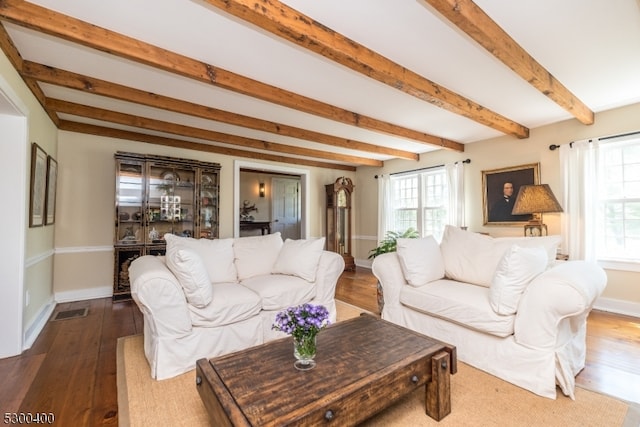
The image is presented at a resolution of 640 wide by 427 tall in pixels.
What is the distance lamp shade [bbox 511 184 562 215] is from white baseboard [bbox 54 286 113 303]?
18.0 ft

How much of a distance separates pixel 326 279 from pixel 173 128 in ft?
9.17

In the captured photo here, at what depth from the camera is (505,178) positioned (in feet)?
14.1

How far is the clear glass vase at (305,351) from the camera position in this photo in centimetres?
143

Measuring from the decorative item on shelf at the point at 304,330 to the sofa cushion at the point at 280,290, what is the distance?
1.13m

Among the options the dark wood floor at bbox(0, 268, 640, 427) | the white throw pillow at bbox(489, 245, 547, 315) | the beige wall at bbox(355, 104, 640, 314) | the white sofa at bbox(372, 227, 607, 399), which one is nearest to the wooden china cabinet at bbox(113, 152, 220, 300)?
the dark wood floor at bbox(0, 268, 640, 427)

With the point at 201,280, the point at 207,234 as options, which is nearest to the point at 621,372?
the point at 201,280

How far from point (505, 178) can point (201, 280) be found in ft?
14.2

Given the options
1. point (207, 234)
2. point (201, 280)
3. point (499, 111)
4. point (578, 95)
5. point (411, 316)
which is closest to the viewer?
point (201, 280)

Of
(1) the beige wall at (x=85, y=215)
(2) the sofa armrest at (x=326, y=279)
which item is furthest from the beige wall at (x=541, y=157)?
(1) the beige wall at (x=85, y=215)

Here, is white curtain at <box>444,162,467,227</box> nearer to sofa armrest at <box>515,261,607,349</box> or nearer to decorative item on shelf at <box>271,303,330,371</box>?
sofa armrest at <box>515,261,607,349</box>

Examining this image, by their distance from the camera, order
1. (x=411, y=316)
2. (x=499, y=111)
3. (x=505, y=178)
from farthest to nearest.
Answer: (x=505, y=178) → (x=499, y=111) → (x=411, y=316)

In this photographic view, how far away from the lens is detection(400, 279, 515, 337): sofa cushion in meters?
2.01

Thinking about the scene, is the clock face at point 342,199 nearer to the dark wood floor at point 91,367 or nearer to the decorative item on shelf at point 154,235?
the decorative item on shelf at point 154,235

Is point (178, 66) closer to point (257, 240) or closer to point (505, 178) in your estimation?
point (257, 240)
